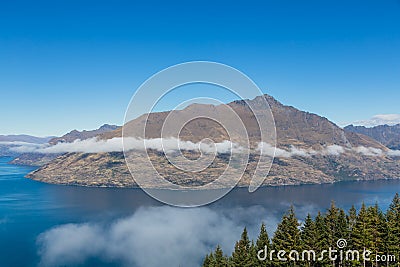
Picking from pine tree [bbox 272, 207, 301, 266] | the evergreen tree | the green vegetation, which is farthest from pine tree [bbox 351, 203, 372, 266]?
pine tree [bbox 272, 207, 301, 266]

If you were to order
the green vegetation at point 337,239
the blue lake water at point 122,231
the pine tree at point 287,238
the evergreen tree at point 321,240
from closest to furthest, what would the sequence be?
the green vegetation at point 337,239
the evergreen tree at point 321,240
the pine tree at point 287,238
the blue lake water at point 122,231

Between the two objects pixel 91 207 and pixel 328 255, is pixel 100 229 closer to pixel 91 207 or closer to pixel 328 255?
pixel 91 207

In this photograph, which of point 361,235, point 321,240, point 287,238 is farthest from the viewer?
point 321,240

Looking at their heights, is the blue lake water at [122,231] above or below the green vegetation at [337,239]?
below

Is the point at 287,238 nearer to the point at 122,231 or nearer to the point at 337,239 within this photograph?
the point at 337,239

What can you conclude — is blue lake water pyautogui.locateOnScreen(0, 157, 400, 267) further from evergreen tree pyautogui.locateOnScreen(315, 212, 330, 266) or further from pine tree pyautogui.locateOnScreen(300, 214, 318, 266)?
pine tree pyautogui.locateOnScreen(300, 214, 318, 266)

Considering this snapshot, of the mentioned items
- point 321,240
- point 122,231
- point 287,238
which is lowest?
point 122,231

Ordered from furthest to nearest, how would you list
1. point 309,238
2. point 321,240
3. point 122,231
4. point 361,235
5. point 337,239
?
point 122,231
point 337,239
point 321,240
point 309,238
point 361,235

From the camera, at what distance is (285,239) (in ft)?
109

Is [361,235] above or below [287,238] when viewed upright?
above

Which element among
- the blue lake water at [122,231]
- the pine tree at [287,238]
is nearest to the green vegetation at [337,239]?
the pine tree at [287,238]

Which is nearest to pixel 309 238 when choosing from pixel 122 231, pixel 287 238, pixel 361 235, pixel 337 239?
pixel 287 238

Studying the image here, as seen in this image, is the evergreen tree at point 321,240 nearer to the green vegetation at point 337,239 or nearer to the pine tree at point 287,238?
the green vegetation at point 337,239

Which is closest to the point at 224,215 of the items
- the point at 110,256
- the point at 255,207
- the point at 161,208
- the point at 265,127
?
the point at 255,207
